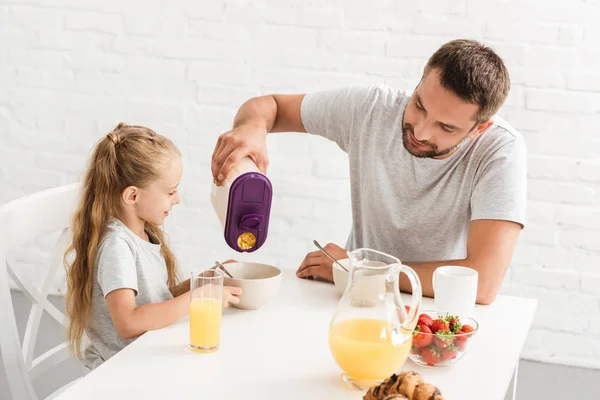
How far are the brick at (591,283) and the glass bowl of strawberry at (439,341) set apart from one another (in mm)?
1572

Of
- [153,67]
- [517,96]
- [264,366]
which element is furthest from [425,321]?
[153,67]

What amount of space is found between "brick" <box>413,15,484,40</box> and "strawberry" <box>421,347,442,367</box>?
1587 millimetres

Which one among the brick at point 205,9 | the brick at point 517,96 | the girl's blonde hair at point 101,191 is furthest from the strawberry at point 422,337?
the brick at point 205,9

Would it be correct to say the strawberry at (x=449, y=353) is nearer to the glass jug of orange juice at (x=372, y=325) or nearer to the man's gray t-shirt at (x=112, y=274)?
the glass jug of orange juice at (x=372, y=325)

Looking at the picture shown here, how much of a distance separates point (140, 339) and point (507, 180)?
816mm

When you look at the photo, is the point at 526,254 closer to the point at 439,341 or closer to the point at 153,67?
the point at 153,67

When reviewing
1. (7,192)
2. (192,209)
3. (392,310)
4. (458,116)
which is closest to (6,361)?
(392,310)

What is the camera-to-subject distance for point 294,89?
2.70m

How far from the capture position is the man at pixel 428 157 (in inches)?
63.4

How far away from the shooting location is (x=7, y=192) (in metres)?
3.02

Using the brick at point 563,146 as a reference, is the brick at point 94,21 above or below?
above

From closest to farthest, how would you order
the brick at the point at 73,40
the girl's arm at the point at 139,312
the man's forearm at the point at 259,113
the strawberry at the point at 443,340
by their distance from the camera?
the strawberry at the point at 443,340 → the girl's arm at the point at 139,312 → the man's forearm at the point at 259,113 → the brick at the point at 73,40

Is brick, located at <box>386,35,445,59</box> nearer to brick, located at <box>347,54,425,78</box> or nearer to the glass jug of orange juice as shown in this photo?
brick, located at <box>347,54,425,78</box>

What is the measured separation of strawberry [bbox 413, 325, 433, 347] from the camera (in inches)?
47.2
